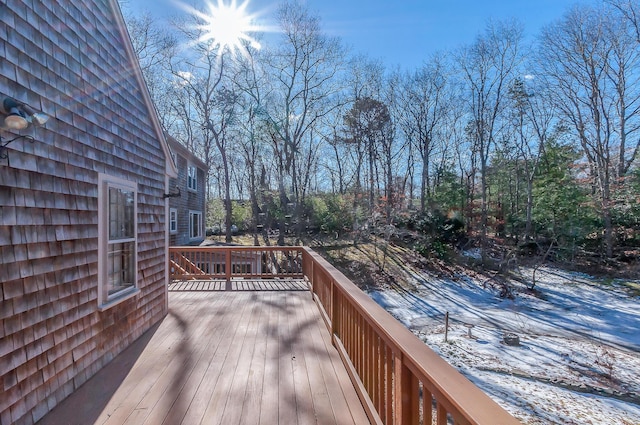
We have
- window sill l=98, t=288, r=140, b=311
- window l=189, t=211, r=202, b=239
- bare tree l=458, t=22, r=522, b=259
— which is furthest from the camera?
bare tree l=458, t=22, r=522, b=259

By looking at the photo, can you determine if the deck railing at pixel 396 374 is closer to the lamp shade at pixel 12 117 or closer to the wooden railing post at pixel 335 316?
the wooden railing post at pixel 335 316

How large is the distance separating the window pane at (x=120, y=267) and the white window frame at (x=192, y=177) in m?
9.95

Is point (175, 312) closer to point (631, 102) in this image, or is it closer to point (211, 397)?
point (211, 397)

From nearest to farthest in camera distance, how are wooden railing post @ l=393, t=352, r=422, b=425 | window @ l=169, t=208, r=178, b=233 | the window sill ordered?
1. wooden railing post @ l=393, t=352, r=422, b=425
2. the window sill
3. window @ l=169, t=208, r=178, b=233

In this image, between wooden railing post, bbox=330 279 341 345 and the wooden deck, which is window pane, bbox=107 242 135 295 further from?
wooden railing post, bbox=330 279 341 345

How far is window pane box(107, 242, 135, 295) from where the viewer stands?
3.23 metres

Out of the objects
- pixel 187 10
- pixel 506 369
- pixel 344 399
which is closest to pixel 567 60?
pixel 506 369

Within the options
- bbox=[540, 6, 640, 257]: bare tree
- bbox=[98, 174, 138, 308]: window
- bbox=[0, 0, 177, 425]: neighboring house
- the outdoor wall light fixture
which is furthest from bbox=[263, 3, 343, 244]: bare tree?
the outdoor wall light fixture

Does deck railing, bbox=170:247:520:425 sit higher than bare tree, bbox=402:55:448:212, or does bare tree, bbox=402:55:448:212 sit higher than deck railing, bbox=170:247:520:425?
bare tree, bbox=402:55:448:212

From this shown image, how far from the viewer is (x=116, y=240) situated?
10.7 feet

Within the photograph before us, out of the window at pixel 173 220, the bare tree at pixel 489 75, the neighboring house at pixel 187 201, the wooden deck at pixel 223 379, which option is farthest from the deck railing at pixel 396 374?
the bare tree at pixel 489 75

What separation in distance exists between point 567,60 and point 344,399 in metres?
19.8

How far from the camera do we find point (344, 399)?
2.42 meters

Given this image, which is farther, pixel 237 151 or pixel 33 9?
pixel 237 151
